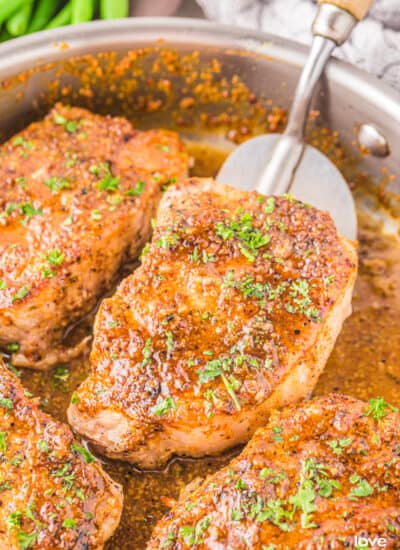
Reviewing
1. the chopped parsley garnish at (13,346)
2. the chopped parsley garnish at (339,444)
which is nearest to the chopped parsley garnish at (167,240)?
the chopped parsley garnish at (13,346)

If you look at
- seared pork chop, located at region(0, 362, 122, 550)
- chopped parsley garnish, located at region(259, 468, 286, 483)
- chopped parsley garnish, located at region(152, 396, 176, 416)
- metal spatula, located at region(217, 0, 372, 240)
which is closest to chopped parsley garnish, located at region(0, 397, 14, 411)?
seared pork chop, located at region(0, 362, 122, 550)

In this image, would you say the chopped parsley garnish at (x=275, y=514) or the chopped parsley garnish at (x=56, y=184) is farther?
the chopped parsley garnish at (x=56, y=184)

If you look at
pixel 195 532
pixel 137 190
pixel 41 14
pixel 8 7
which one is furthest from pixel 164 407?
→ pixel 41 14

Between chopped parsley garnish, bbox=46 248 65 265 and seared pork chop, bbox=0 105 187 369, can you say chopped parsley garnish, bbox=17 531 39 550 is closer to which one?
seared pork chop, bbox=0 105 187 369

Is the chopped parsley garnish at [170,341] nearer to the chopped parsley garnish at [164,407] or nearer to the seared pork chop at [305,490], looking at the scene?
the chopped parsley garnish at [164,407]

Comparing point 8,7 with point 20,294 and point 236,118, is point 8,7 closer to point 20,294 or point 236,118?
point 236,118
